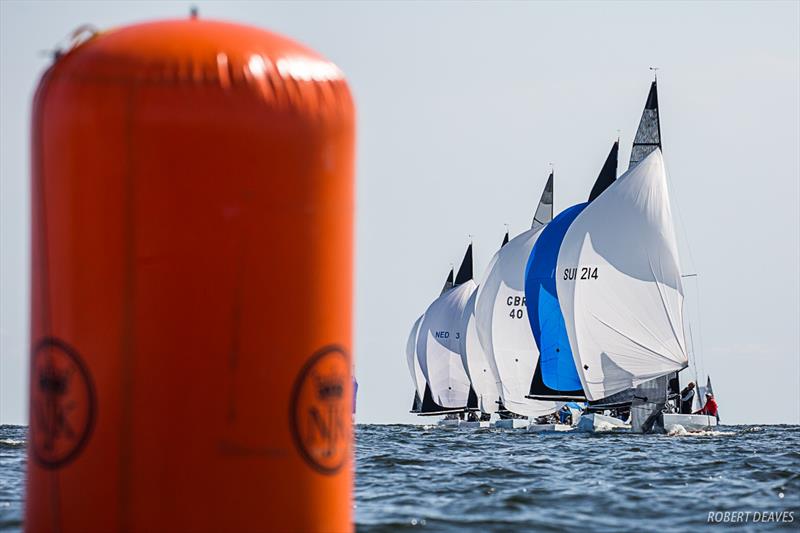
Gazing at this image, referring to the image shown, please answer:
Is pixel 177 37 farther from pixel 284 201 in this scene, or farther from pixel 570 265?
pixel 570 265

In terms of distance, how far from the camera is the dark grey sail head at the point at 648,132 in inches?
1388

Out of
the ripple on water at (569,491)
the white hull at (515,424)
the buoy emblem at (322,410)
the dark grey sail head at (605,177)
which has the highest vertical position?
the dark grey sail head at (605,177)

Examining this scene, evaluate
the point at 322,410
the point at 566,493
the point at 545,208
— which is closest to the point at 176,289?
the point at 322,410

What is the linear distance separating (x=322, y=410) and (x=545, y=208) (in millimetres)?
46519

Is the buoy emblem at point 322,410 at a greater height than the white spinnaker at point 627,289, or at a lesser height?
lesser

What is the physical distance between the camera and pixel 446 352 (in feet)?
194

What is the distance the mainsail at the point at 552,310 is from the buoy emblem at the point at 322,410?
3204 centimetres

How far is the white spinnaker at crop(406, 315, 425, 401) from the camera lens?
63197 millimetres

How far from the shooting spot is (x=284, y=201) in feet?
15.6

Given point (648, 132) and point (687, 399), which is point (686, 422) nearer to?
point (687, 399)

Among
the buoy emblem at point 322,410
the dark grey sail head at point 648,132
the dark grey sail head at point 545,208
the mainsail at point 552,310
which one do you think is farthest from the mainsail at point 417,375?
the buoy emblem at point 322,410

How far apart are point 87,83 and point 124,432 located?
1290 mm

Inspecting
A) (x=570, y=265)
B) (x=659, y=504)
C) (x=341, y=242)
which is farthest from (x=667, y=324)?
(x=341, y=242)

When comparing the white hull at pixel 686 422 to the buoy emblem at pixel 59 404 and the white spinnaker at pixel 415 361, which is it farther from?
the white spinnaker at pixel 415 361
